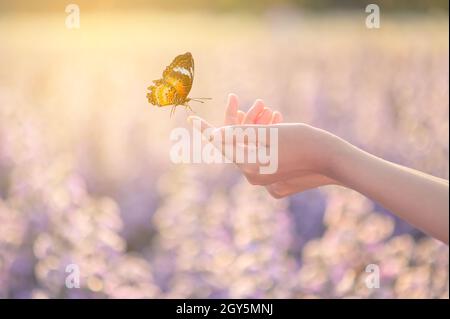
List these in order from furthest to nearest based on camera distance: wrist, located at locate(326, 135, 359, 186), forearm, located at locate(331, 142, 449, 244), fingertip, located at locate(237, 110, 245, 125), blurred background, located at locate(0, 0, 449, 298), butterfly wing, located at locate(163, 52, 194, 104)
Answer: blurred background, located at locate(0, 0, 449, 298) < butterfly wing, located at locate(163, 52, 194, 104) < fingertip, located at locate(237, 110, 245, 125) < wrist, located at locate(326, 135, 359, 186) < forearm, located at locate(331, 142, 449, 244)

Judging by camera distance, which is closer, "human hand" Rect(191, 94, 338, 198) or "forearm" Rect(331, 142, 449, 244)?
"forearm" Rect(331, 142, 449, 244)

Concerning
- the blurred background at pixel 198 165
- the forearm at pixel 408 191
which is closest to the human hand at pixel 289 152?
the forearm at pixel 408 191

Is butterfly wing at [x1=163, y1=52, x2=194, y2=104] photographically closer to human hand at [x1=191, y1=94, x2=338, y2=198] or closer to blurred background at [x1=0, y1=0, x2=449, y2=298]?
human hand at [x1=191, y1=94, x2=338, y2=198]

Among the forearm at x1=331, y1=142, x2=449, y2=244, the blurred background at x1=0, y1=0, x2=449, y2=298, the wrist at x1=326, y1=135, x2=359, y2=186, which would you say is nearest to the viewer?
the forearm at x1=331, y1=142, x2=449, y2=244

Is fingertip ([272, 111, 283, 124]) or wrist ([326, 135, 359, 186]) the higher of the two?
fingertip ([272, 111, 283, 124])

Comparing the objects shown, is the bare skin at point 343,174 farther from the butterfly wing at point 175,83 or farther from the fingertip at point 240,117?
the butterfly wing at point 175,83

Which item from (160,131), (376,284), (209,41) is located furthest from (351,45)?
(376,284)

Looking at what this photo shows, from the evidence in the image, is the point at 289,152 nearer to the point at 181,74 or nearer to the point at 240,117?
the point at 240,117

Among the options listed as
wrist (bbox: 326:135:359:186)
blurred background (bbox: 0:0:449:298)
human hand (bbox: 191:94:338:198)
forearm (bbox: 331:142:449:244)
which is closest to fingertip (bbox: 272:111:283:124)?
human hand (bbox: 191:94:338:198)
